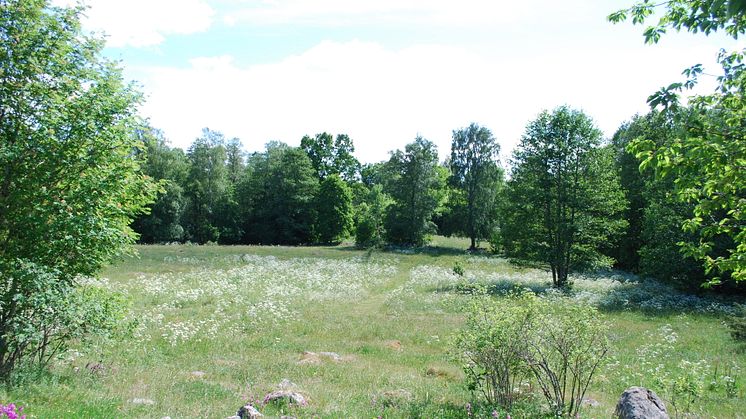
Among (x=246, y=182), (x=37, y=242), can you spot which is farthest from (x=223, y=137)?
(x=37, y=242)

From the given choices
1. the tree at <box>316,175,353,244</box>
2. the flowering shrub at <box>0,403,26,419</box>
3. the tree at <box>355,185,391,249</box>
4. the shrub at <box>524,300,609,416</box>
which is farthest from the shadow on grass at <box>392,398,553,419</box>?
the tree at <box>316,175,353,244</box>

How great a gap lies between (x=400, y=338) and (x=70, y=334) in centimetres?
1272

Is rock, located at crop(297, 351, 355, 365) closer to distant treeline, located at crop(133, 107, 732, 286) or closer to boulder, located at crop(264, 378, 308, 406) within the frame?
boulder, located at crop(264, 378, 308, 406)

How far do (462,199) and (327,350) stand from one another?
194 ft

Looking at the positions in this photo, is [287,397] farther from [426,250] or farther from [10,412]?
[426,250]

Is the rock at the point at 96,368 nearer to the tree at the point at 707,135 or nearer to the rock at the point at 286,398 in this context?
the rock at the point at 286,398

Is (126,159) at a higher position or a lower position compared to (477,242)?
higher

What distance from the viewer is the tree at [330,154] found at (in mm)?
100750

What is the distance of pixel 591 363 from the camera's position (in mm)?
9797

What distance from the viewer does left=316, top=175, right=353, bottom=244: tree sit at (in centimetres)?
7525

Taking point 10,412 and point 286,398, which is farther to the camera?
point 286,398

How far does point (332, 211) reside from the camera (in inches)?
2963

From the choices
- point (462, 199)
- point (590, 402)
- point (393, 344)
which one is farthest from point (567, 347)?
point (462, 199)

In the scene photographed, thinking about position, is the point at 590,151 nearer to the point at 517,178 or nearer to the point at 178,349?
the point at 517,178
